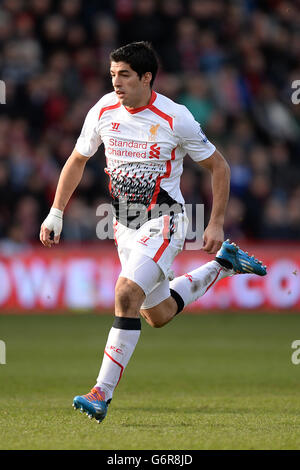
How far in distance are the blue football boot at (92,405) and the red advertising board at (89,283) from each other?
28.8 ft

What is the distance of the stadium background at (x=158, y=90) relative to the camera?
1509 centimetres

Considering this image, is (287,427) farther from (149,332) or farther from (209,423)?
(149,332)

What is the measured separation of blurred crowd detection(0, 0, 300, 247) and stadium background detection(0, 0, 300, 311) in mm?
23

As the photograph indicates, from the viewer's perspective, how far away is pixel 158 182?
6.79 meters

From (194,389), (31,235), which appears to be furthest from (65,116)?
(194,389)

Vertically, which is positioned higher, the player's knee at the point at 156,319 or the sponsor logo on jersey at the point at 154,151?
the sponsor logo on jersey at the point at 154,151

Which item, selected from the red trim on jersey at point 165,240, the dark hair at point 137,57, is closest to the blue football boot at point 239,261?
the red trim on jersey at point 165,240

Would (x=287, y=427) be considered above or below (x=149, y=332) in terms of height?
above

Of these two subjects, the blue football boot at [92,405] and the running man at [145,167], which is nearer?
the blue football boot at [92,405]

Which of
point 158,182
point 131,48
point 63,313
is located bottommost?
point 63,313

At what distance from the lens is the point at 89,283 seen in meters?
15.0

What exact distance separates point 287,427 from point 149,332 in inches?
295

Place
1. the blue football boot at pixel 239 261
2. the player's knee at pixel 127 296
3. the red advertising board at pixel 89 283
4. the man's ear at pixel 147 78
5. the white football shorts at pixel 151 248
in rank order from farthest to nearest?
the red advertising board at pixel 89 283
the blue football boot at pixel 239 261
the man's ear at pixel 147 78
the white football shorts at pixel 151 248
the player's knee at pixel 127 296

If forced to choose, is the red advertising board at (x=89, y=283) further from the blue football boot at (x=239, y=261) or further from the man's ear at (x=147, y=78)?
the man's ear at (x=147, y=78)
